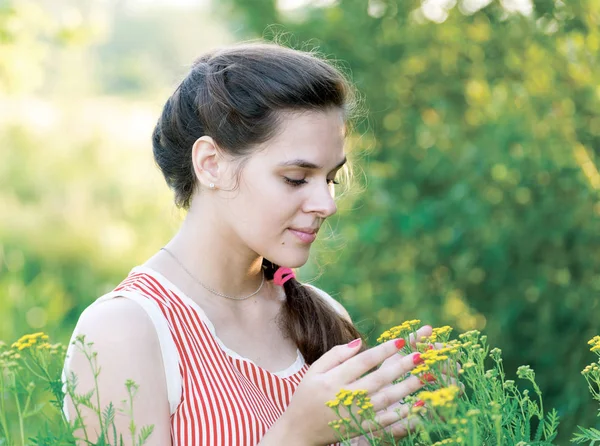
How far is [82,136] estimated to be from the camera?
9445mm

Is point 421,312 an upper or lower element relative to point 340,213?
lower

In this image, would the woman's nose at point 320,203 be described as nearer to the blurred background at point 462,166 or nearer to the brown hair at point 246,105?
the brown hair at point 246,105

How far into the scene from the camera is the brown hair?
6.31ft

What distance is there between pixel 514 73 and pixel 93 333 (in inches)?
109

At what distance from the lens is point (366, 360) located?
55.6 inches

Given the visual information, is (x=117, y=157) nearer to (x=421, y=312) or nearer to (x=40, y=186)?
(x=40, y=186)

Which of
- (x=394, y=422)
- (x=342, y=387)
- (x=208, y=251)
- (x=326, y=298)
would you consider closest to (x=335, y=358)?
(x=342, y=387)

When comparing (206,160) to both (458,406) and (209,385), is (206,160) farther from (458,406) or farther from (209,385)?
(458,406)

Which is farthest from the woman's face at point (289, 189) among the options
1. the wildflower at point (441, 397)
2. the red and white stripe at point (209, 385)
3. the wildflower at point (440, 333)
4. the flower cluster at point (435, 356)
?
the wildflower at point (441, 397)

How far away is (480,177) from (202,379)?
2325mm

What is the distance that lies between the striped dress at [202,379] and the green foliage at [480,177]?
1.53 meters

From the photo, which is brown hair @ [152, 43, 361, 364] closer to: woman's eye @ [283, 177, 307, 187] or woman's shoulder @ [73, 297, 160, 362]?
woman's eye @ [283, 177, 307, 187]

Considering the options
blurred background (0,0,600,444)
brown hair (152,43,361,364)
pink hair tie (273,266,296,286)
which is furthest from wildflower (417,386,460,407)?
blurred background (0,0,600,444)

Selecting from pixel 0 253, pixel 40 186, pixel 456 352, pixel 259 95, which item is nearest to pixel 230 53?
pixel 259 95
